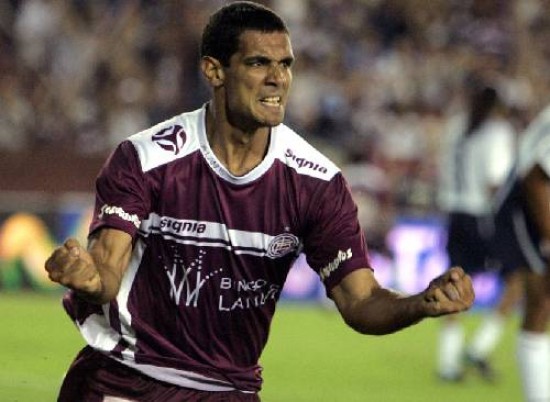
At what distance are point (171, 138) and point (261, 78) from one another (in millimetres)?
402

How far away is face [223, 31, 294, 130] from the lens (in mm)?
5136

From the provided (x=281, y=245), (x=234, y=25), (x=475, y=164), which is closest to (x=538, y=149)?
(x=281, y=245)

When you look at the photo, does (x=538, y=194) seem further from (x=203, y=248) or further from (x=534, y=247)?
(x=203, y=248)

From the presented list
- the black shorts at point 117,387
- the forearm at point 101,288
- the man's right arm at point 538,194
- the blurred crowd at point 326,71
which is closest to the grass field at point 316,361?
the blurred crowd at point 326,71

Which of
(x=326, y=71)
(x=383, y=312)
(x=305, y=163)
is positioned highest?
(x=326, y=71)

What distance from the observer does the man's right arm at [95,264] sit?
175 inches

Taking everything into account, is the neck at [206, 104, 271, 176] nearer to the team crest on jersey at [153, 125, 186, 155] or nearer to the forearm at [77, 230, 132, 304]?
the team crest on jersey at [153, 125, 186, 155]

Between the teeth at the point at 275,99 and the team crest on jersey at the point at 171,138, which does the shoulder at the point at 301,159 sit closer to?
the teeth at the point at 275,99

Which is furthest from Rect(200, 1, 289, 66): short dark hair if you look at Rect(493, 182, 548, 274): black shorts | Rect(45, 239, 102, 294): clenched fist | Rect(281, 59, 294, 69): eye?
Rect(493, 182, 548, 274): black shorts

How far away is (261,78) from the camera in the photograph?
5160mm

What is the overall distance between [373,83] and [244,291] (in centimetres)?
1361

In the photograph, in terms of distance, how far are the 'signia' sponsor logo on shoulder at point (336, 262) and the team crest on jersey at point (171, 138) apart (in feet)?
2.36

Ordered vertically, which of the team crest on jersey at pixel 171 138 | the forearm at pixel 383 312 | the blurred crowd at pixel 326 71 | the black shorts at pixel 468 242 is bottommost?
the forearm at pixel 383 312

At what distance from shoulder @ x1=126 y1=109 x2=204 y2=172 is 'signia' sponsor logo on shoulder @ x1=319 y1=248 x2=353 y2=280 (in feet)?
2.20
